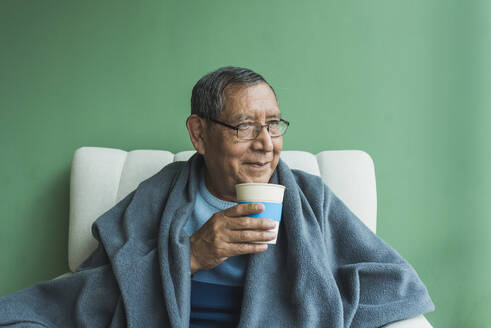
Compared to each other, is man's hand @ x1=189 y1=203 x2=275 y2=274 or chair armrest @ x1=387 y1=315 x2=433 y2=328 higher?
man's hand @ x1=189 y1=203 x2=275 y2=274

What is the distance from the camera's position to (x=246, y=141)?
1.16 metres

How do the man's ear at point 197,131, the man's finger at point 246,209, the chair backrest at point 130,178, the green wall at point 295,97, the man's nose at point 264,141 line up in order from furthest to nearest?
the green wall at point 295,97 → the chair backrest at point 130,178 → the man's ear at point 197,131 → the man's nose at point 264,141 → the man's finger at point 246,209

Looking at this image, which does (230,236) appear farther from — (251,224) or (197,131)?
(197,131)

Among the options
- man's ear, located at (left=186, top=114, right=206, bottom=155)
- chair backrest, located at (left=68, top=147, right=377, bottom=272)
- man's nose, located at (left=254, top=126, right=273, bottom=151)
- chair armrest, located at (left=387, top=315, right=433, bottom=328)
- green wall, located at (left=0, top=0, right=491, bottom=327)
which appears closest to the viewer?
chair armrest, located at (left=387, top=315, right=433, bottom=328)

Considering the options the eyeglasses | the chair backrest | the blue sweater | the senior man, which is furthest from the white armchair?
the blue sweater

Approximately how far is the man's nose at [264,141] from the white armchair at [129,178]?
1.20ft

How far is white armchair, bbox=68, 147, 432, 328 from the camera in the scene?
1.44 metres

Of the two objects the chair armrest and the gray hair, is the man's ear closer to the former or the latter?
the gray hair

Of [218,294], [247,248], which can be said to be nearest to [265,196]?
[247,248]

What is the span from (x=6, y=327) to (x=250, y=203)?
698mm

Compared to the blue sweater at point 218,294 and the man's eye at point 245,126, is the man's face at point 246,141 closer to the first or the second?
the man's eye at point 245,126

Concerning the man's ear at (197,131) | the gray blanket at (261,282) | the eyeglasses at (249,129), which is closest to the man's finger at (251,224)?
the gray blanket at (261,282)

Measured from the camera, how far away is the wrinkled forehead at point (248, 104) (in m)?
1.16

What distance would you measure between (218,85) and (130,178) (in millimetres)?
571
